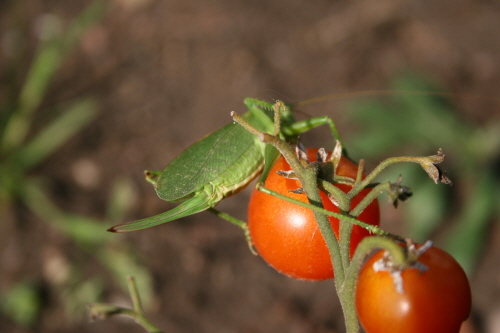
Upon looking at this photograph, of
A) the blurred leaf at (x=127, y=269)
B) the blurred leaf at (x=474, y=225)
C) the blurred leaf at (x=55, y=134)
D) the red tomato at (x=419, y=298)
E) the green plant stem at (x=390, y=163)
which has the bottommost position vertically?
the blurred leaf at (x=127, y=269)

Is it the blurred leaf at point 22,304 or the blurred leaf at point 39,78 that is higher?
the blurred leaf at point 39,78


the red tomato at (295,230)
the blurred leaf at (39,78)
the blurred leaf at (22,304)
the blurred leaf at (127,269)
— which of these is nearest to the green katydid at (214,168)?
the red tomato at (295,230)

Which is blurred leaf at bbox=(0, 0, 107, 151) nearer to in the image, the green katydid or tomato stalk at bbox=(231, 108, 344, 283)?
the green katydid

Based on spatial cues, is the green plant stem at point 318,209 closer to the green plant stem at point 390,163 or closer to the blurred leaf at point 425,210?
the green plant stem at point 390,163

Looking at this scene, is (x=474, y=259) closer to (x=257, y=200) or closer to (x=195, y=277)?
(x=195, y=277)

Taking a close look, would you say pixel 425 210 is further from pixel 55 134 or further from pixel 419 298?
pixel 55 134

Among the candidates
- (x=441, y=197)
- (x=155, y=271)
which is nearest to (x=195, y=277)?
(x=155, y=271)

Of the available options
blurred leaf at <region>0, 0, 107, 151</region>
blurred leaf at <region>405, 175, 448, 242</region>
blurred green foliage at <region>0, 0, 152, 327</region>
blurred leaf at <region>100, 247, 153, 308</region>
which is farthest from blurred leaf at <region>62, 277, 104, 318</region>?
blurred leaf at <region>405, 175, 448, 242</region>

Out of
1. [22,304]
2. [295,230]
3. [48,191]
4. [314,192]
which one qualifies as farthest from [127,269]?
[314,192]
